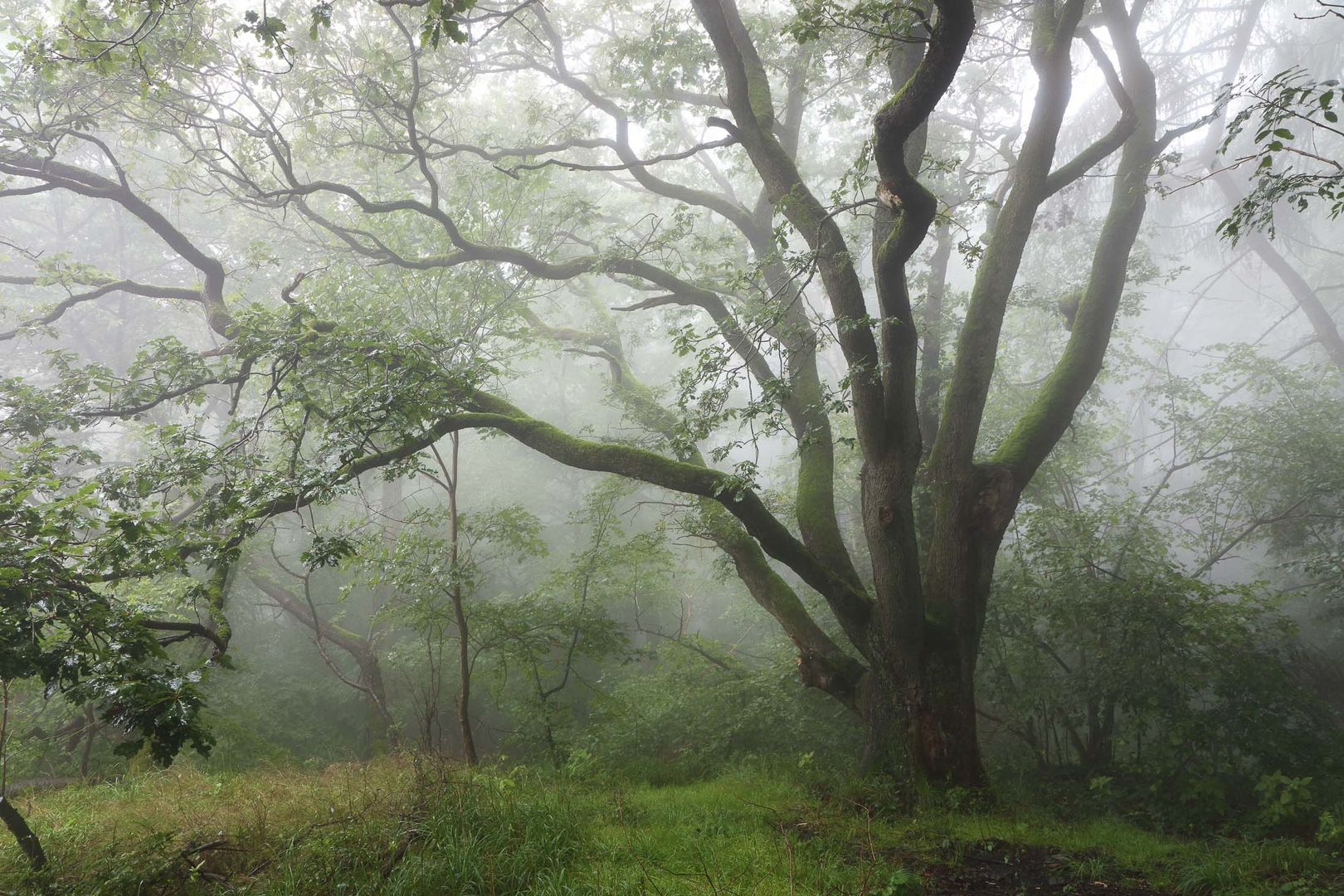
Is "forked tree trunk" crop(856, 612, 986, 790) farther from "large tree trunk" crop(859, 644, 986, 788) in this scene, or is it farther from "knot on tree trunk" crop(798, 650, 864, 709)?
"knot on tree trunk" crop(798, 650, 864, 709)

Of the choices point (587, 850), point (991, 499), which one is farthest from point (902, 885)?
point (991, 499)

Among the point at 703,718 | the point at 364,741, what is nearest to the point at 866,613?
the point at 703,718

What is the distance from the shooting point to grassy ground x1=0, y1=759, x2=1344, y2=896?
3672 mm

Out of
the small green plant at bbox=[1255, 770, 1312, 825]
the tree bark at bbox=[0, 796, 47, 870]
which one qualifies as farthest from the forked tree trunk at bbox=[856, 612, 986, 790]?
the tree bark at bbox=[0, 796, 47, 870]

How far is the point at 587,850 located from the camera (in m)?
4.19

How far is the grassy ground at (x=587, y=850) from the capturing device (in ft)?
12.0

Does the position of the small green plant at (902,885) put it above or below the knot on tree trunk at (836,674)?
below

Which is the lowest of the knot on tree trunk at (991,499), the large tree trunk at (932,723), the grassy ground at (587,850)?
the grassy ground at (587,850)

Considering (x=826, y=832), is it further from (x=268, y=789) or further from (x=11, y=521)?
(x=11, y=521)

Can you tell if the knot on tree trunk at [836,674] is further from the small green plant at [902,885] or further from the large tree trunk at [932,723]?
the small green plant at [902,885]

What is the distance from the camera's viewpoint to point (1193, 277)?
37.5m

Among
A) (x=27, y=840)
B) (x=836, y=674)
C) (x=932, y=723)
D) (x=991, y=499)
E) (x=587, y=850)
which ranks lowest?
(x=587, y=850)

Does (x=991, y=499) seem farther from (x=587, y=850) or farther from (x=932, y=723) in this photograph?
(x=587, y=850)

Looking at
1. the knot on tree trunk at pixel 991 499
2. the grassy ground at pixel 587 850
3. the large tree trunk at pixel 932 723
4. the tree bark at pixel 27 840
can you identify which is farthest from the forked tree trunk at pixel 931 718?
the tree bark at pixel 27 840
